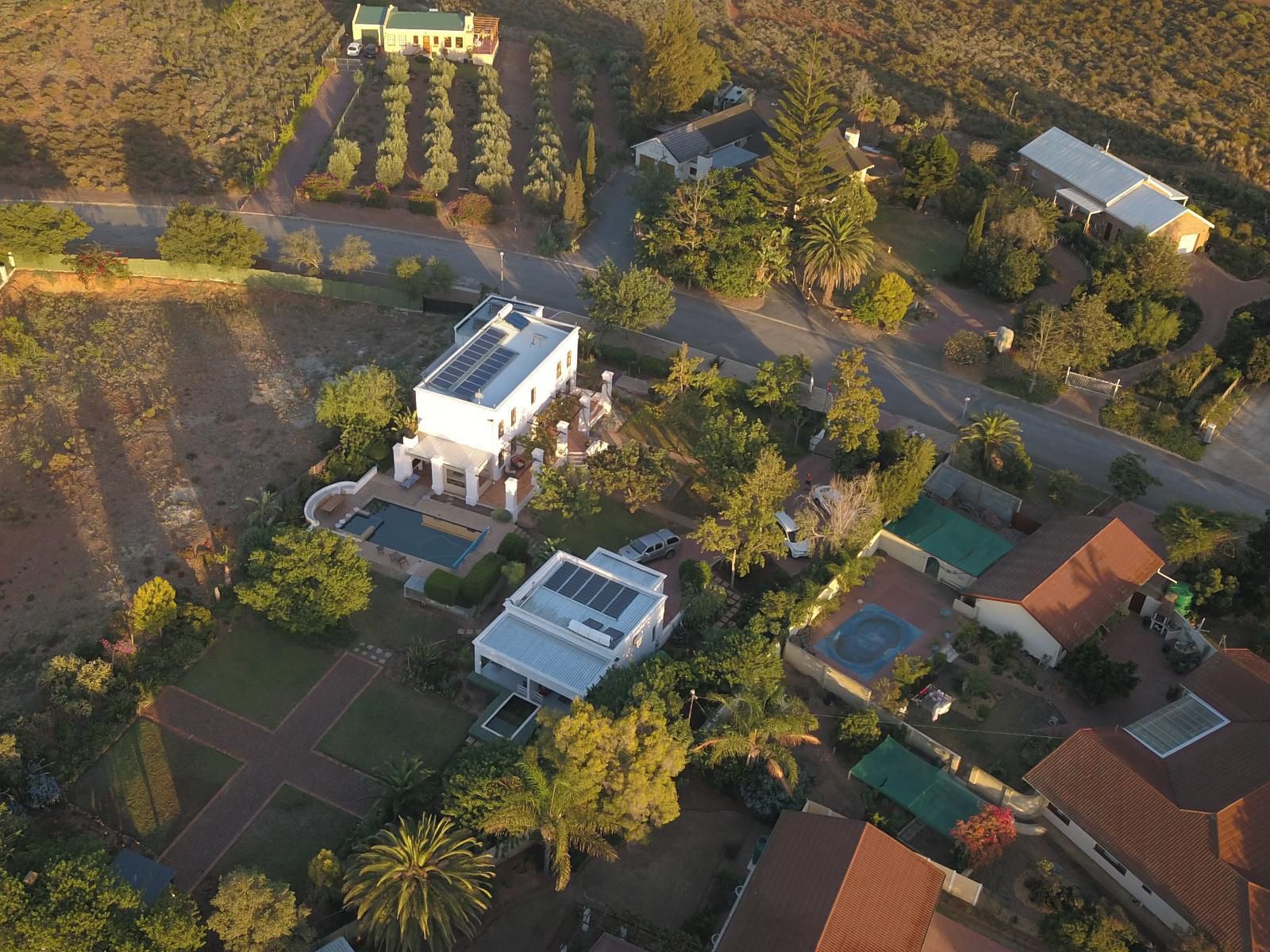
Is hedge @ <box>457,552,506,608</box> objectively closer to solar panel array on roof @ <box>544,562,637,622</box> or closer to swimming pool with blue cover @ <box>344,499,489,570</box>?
swimming pool with blue cover @ <box>344,499,489,570</box>

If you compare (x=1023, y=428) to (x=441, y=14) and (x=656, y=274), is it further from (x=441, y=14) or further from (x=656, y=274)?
(x=441, y=14)

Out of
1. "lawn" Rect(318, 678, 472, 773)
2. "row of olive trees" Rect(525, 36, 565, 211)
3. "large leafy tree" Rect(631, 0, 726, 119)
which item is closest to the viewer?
"lawn" Rect(318, 678, 472, 773)

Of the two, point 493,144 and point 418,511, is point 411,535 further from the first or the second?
point 493,144

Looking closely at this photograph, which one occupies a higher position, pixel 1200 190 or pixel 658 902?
pixel 1200 190

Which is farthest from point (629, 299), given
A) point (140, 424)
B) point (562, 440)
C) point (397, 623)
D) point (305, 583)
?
point (140, 424)

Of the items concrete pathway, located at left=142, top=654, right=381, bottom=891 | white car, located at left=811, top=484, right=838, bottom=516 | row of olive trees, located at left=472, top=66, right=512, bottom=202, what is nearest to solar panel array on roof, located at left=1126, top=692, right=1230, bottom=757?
white car, located at left=811, top=484, right=838, bottom=516

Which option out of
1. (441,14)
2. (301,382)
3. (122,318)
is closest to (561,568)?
(301,382)

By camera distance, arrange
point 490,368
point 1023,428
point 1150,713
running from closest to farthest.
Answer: point 1150,713
point 490,368
point 1023,428
